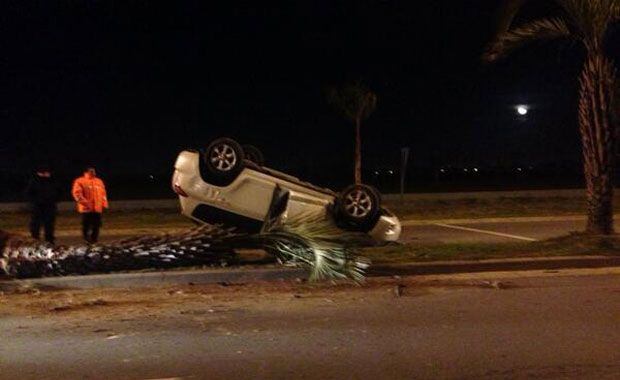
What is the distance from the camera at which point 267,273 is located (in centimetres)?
1123

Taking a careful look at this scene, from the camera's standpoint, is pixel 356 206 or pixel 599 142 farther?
pixel 599 142

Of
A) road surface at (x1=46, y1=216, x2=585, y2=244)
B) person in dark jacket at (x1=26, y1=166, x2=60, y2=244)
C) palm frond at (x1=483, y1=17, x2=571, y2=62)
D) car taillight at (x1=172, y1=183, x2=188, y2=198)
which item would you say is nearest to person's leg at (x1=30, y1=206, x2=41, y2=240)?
person in dark jacket at (x1=26, y1=166, x2=60, y2=244)

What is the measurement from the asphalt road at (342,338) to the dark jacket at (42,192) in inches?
225

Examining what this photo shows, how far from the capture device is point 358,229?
1304 centimetres

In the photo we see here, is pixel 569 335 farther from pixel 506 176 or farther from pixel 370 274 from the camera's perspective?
pixel 506 176

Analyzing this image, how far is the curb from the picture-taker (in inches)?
423

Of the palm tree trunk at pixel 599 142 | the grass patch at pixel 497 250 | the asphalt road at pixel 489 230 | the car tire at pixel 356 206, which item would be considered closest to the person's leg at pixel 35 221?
the car tire at pixel 356 206

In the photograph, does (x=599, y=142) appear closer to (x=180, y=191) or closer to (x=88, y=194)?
(x=180, y=191)

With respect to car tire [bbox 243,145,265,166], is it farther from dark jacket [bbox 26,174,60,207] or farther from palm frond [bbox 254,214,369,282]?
dark jacket [bbox 26,174,60,207]

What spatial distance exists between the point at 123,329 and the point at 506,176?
43600 mm

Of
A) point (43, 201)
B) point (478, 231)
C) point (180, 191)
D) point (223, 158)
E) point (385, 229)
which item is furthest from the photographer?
point (478, 231)

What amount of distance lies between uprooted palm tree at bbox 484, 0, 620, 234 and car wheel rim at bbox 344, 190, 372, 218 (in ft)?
13.8

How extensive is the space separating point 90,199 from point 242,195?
3156mm

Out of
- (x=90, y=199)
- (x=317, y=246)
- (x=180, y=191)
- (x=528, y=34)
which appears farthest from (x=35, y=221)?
(x=528, y=34)
